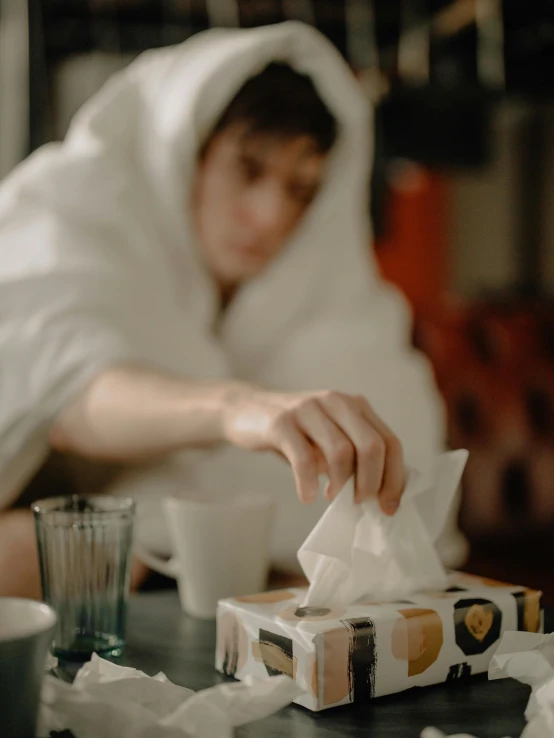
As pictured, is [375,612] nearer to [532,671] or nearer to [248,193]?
[532,671]

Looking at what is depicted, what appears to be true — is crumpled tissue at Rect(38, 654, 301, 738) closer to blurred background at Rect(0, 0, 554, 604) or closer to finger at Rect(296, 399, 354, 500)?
finger at Rect(296, 399, 354, 500)

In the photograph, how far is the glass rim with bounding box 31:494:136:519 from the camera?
446 mm

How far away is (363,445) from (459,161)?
1.21m

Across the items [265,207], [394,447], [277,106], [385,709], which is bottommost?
[385,709]

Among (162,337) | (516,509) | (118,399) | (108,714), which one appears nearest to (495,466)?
(516,509)

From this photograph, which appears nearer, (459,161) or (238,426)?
(238,426)

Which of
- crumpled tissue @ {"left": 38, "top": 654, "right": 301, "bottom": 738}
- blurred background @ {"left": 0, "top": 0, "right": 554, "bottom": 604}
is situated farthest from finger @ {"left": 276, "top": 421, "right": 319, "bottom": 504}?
blurred background @ {"left": 0, "top": 0, "right": 554, "bottom": 604}

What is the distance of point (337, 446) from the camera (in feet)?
1.35

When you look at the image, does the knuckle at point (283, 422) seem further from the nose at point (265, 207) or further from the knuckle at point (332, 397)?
the nose at point (265, 207)

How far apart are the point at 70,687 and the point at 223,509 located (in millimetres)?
196

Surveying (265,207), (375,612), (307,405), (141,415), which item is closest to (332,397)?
(307,405)

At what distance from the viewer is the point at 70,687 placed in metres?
0.33

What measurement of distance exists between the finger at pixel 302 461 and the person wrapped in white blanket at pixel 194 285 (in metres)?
0.13

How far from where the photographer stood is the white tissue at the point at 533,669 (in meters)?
0.32
